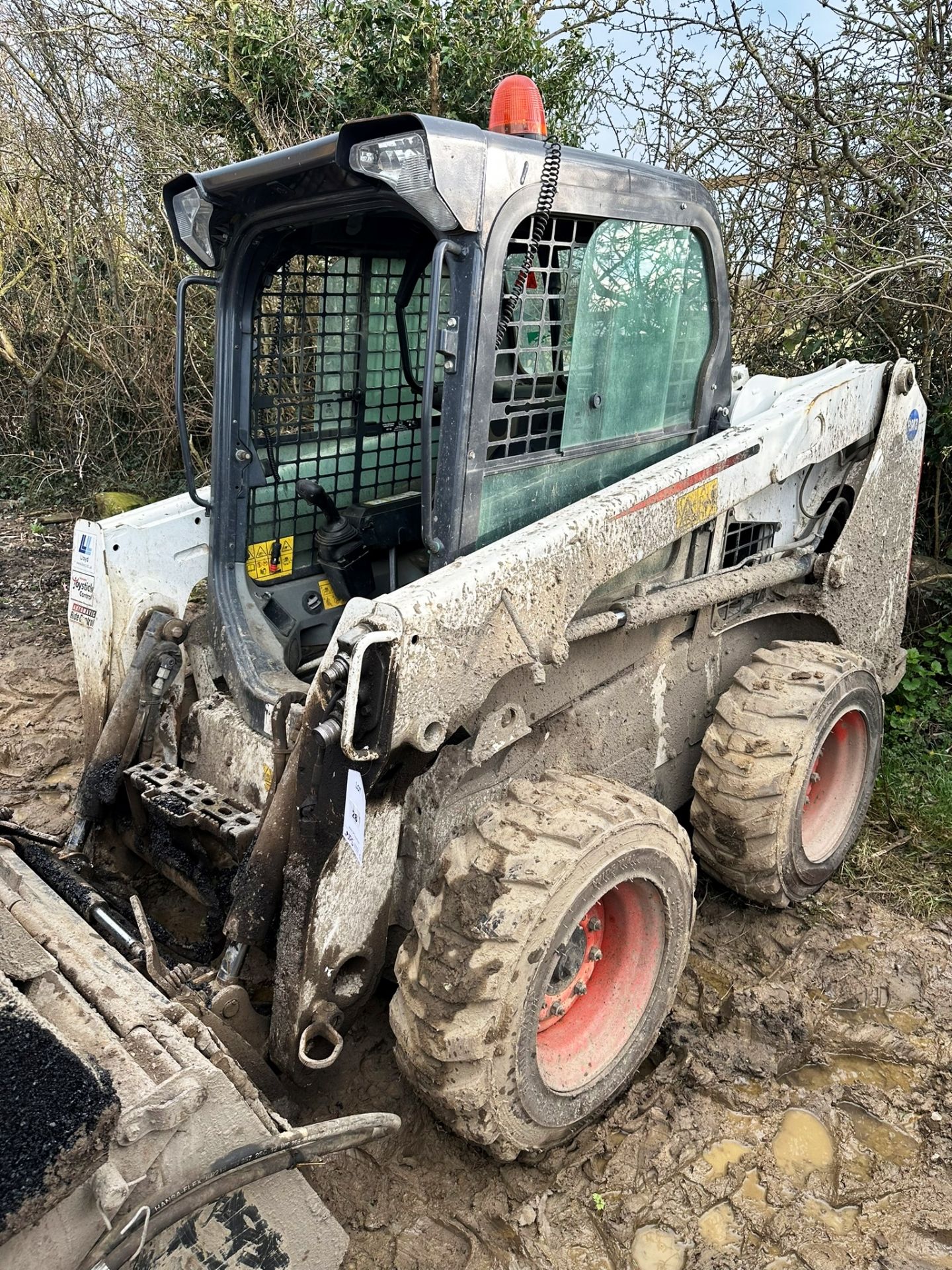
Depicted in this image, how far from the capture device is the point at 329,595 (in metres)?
3.33

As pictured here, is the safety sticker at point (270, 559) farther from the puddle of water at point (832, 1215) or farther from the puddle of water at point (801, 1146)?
the puddle of water at point (832, 1215)

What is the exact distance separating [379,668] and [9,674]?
3.58 meters

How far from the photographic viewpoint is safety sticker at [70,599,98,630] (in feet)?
10.1

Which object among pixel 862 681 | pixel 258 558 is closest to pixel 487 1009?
pixel 258 558

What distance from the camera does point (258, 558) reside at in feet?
10.2

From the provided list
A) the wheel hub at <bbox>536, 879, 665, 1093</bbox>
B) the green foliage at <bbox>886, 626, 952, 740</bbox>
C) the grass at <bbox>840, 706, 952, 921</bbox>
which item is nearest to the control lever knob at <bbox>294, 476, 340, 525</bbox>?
the wheel hub at <bbox>536, 879, 665, 1093</bbox>

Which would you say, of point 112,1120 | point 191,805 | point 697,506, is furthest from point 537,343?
point 112,1120

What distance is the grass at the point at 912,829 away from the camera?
11.8 ft

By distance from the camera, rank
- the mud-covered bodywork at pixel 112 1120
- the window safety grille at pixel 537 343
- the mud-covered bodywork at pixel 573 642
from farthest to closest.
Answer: the window safety grille at pixel 537 343 < the mud-covered bodywork at pixel 573 642 < the mud-covered bodywork at pixel 112 1120

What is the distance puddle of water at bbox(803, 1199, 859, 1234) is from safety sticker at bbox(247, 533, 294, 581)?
232cm

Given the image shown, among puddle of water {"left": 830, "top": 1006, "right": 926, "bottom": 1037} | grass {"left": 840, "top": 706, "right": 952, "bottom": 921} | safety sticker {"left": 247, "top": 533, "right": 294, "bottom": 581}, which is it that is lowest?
puddle of water {"left": 830, "top": 1006, "right": 926, "bottom": 1037}

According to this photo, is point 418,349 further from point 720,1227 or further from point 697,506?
point 720,1227

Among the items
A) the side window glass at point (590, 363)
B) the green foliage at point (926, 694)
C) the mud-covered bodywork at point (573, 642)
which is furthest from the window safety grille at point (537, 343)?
the green foliage at point (926, 694)

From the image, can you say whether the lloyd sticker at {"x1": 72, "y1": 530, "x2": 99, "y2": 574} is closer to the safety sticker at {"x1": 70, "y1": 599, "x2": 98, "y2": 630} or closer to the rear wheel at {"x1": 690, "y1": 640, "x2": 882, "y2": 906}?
the safety sticker at {"x1": 70, "y1": 599, "x2": 98, "y2": 630}
